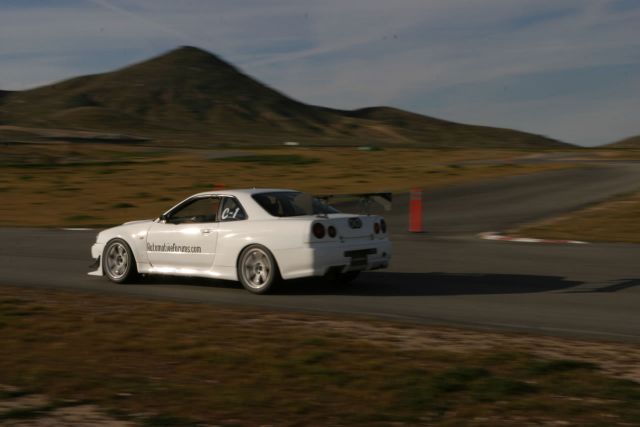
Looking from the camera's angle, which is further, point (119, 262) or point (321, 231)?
point (119, 262)

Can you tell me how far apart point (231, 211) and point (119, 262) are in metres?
2.07

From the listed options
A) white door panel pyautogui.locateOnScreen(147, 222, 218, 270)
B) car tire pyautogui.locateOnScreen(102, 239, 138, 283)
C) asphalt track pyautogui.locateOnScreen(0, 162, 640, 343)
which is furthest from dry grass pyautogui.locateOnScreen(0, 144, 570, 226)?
white door panel pyautogui.locateOnScreen(147, 222, 218, 270)

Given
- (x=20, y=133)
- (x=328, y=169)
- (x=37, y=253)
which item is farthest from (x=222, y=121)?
(x=37, y=253)

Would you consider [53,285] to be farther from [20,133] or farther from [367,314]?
[20,133]

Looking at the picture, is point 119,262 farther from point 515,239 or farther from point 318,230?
point 515,239

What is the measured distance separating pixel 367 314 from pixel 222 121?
182m

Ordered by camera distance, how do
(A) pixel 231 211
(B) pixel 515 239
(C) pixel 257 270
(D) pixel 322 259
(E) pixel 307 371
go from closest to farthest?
(E) pixel 307 371, (D) pixel 322 259, (C) pixel 257 270, (A) pixel 231 211, (B) pixel 515 239

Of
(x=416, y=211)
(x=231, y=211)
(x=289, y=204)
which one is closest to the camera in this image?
(x=289, y=204)

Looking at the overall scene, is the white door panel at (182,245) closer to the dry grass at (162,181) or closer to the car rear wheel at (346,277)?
the car rear wheel at (346,277)

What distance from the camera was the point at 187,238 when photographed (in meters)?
11.6

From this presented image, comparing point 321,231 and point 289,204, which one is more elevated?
point 289,204

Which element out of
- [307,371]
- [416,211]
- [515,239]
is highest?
[416,211]

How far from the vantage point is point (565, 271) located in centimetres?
1277

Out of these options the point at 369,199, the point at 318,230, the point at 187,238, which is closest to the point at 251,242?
the point at 318,230
